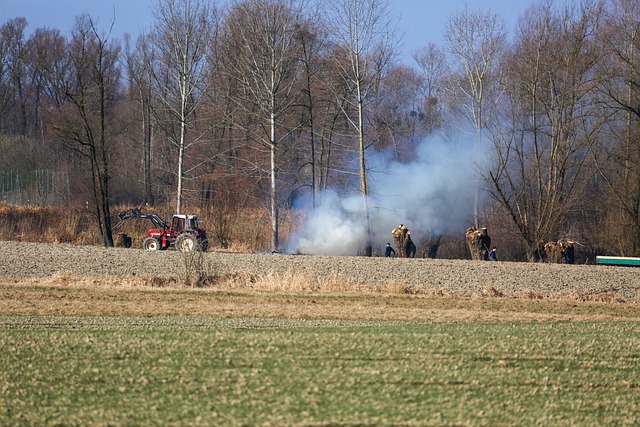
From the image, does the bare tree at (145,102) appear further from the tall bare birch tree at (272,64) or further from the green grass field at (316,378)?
the green grass field at (316,378)

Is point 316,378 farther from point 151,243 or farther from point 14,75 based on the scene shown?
point 14,75

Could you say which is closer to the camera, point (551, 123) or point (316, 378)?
point (316, 378)

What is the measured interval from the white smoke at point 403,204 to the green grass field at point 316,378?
83.1ft

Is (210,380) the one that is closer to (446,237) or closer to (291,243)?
(291,243)

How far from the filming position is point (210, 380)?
862 cm

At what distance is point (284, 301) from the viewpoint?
1994 cm

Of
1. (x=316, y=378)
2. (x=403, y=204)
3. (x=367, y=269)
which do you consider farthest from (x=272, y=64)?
(x=316, y=378)

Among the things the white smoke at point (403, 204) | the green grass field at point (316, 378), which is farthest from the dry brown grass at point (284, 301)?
the white smoke at point (403, 204)

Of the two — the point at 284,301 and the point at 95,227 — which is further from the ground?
the point at 95,227

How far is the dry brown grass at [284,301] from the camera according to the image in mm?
17266

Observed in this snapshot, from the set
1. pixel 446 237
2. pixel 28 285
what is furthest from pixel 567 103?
pixel 28 285

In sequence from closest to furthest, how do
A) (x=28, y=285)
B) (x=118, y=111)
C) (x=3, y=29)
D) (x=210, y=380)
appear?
1. (x=210, y=380)
2. (x=28, y=285)
3. (x=118, y=111)
4. (x=3, y=29)

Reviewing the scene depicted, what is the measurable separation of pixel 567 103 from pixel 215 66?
18451mm

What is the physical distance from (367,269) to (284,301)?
675 cm
